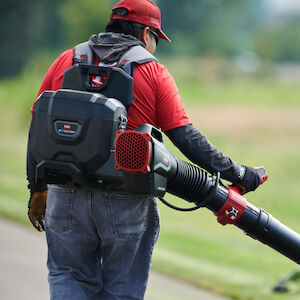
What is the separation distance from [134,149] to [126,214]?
43 cm

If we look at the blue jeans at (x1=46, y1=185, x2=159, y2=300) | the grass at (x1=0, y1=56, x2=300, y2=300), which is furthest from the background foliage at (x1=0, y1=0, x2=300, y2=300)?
the blue jeans at (x1=46, y1=185, x2=159, y2=300)

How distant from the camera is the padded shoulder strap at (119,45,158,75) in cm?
311

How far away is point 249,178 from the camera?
3342mm

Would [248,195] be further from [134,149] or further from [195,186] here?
[134,149]

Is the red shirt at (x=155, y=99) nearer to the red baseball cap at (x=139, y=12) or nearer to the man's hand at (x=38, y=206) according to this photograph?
the red baseball cap at (x=139, y=12)

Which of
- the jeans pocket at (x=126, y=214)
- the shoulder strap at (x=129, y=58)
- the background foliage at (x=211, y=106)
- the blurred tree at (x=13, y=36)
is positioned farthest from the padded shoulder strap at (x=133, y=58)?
the blurred tree at (x=13, y=36)

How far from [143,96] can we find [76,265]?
2.80 ft

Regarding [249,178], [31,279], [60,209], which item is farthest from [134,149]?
[31,279]

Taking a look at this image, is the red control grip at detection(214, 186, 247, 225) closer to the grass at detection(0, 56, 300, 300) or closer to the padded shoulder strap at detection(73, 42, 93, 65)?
the padded shoulder strap at detection(73, 42, 93, 65)

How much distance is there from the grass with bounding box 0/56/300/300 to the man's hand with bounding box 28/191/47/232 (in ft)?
7.47

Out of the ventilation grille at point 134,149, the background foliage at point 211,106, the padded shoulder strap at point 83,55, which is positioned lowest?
the background foliage at point 211,106

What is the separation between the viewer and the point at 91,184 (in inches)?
120

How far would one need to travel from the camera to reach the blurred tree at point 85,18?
184 feet

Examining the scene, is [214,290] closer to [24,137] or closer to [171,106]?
[171,106]
